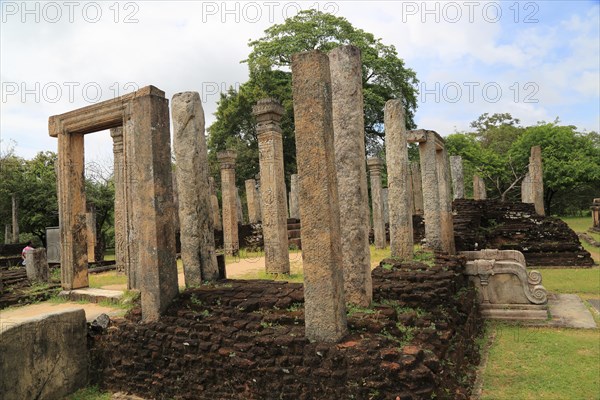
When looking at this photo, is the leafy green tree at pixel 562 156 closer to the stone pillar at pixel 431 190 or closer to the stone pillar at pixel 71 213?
the stone pillar at pixel 431 190

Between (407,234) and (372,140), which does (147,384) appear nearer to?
(407,234)

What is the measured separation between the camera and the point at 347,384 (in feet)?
13.0

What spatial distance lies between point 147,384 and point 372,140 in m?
23.6

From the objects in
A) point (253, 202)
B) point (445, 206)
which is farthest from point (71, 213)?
point (253, 202)

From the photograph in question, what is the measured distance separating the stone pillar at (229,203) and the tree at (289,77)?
372 inches

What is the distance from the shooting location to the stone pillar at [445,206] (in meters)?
10.2

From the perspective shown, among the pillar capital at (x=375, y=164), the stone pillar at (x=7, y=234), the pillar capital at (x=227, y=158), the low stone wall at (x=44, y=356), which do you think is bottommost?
the low stone wall at (x=44, y=356)

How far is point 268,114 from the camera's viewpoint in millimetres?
10133

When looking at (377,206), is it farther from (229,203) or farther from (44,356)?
(44,356)

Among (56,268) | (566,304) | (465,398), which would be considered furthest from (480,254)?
(56,268)

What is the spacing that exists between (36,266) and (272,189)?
601 cm

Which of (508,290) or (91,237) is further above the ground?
(91,237)

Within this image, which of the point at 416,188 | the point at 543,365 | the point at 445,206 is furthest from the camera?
the point at 416,188

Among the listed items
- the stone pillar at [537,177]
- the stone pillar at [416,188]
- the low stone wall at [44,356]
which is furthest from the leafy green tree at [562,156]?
the low stone wall at [44,356]
